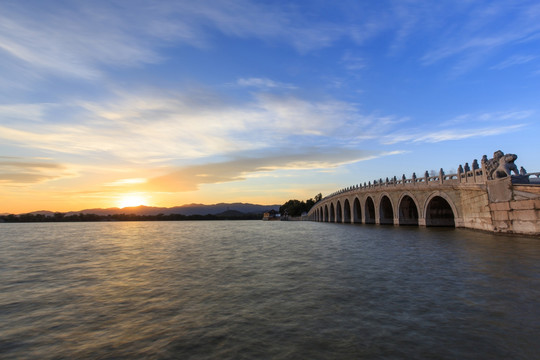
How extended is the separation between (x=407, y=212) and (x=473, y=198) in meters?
20.1

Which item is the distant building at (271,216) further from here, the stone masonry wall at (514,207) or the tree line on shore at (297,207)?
the stone masonry wall at (514,207)

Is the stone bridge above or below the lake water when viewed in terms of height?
above

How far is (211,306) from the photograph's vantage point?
8758 mm

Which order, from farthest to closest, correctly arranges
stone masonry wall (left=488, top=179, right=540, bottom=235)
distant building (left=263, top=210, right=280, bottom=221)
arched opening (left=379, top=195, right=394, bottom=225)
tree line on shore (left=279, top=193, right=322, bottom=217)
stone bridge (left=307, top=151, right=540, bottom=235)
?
distant building (left=263, top=210, right=280, bottom=221) < tree line on shore (left=279, top=193, right=322, bottom=217) < arched opening (left=379, top=195, right=394, bottom=225) < stone bridge (left=307, top=151, right=540, bottom=235) < stone masonry wall (left=488, top=179, right=540, bottom=235)

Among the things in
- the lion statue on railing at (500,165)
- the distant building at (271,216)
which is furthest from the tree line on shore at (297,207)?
the lion statue on railing at (500,165)

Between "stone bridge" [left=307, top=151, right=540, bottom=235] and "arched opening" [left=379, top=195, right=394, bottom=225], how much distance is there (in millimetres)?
171

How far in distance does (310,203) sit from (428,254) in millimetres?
159480

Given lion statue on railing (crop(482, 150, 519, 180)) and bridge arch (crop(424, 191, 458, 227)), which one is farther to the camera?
bridge arch (crop(424, 191, 458, 227))

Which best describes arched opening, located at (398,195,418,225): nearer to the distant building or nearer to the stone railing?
the stone railing

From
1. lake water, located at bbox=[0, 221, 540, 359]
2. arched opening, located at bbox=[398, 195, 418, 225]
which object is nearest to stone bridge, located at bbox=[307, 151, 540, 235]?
arched opening, located at bbox=[398, 195, 418, 225]

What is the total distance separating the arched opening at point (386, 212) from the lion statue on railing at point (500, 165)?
28.1m

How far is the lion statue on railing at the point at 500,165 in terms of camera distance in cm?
2156

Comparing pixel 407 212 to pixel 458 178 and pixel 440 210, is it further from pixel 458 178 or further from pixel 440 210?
pixel 458 178

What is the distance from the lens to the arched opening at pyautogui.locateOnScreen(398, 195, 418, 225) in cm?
4541
